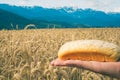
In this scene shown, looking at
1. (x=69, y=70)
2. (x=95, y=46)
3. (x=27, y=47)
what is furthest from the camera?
(x=27, y=47)

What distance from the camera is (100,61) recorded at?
8.95ft

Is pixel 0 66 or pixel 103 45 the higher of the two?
pixel 103 45

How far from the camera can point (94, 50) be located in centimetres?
267

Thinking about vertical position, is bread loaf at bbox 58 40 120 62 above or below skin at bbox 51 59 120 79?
above

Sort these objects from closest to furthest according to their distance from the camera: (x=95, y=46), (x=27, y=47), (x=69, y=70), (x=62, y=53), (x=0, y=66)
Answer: (x=95, y=46), (x=62, y=53), (x=69, y=70), (x=0, y=66), (x=27, y=47)

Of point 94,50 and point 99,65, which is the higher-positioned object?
point 94,50

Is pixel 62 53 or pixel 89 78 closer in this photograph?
pixel 62 53

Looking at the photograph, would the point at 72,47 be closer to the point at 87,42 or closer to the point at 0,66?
the point at 87,42

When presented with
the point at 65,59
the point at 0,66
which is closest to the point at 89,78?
the point at 0,66

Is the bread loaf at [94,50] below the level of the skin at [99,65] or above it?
above

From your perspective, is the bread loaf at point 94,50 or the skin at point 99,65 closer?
the skin at point 99,65

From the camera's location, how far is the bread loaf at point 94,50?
2660 millimetres

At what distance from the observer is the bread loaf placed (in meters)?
2.66

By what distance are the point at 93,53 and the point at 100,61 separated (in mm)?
80
